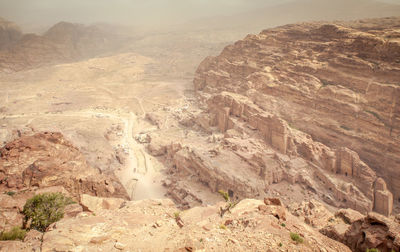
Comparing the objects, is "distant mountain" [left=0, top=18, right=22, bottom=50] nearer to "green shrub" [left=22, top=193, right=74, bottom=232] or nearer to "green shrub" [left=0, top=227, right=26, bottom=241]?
"green shrub" [left=22, top=193, right=74, bottom=232]

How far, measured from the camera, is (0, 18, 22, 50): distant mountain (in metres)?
105

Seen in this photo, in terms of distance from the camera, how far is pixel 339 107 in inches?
1119

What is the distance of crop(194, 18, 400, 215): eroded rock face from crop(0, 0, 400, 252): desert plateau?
14 centimetres

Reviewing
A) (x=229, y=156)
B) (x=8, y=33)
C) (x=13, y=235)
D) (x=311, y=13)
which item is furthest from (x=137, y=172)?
(x=311, y=13)

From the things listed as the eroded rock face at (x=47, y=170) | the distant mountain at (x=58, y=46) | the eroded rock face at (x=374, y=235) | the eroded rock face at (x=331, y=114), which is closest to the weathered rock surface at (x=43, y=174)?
the eroded rock face at (x=47, y=170)

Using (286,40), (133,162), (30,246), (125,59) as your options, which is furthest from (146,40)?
(30,246)

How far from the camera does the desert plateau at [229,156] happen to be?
11.0m

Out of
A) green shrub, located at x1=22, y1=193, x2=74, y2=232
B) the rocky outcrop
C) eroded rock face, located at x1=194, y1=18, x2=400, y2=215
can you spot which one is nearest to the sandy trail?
eroded rock face, located at x1=194, y1=18, x2=400, y2=215

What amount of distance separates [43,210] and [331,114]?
105 feet

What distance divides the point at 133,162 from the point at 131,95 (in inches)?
1391

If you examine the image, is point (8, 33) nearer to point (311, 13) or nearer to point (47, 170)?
point (47, 170)

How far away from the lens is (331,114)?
29000 mm

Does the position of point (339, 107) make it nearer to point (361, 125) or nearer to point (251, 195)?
point (361, 125)

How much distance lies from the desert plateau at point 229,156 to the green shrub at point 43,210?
70 millimetres
